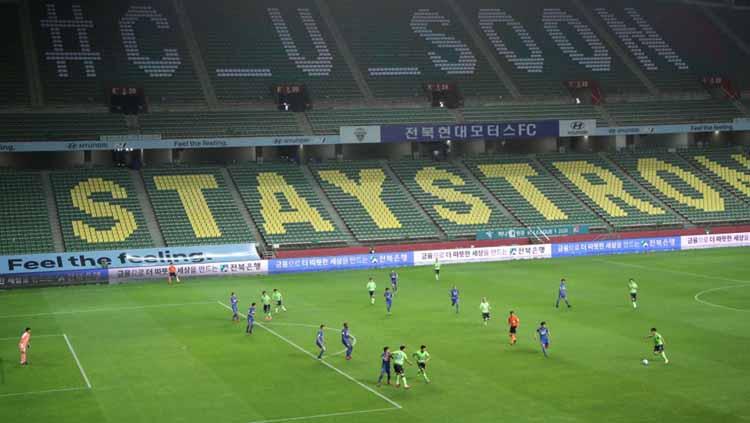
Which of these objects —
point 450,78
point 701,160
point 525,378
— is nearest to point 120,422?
point 525,378

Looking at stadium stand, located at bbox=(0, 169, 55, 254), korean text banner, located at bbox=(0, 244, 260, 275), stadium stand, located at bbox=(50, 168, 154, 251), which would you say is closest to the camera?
korean text banner, located at bbox=(0, 244, 260, 275)

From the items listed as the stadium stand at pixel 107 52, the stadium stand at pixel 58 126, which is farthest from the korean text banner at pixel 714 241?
the stadium stand at pixel 58 126

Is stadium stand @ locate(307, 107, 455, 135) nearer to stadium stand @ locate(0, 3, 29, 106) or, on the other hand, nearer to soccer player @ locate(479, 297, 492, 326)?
stadium stand @ locate(0, 3, 29, 106)

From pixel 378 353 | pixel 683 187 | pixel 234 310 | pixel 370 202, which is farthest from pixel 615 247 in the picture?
pixel 378 353

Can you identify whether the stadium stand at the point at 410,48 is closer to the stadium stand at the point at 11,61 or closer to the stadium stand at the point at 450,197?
the stadium stand at the point at 450,197

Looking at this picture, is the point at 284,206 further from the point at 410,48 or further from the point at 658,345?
the point at 658,345

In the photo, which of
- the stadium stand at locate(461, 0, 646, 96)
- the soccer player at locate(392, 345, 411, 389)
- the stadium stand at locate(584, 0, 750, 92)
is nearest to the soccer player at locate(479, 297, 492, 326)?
the soccer player at locate(392, 345, 411, 389)

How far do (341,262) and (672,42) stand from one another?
4901 centimetres

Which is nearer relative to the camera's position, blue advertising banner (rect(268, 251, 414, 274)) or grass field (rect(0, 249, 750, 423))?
grass field (rect(0, 249, 750, 423))

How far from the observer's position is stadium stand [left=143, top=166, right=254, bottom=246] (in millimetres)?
67312

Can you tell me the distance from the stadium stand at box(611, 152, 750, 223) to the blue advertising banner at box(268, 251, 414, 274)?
87.1ft

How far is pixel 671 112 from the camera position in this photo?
286ft

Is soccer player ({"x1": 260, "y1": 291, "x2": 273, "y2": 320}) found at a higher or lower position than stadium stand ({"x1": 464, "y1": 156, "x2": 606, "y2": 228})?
lower

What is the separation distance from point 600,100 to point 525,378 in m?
58.7
